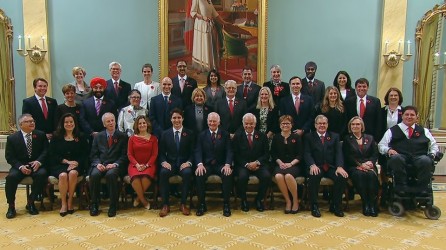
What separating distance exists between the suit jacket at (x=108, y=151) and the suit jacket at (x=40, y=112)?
2.63 feet

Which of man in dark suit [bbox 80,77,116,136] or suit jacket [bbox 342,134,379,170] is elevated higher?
man in dark suit [bbox 80,77,116,136]

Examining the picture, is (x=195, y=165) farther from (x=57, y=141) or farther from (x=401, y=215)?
(x=401, y=215)

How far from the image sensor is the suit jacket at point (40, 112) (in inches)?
204

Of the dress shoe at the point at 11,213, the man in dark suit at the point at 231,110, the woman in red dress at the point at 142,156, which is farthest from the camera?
the man in dark suit at the point at 231,110

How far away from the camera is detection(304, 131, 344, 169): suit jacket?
4.85 metres

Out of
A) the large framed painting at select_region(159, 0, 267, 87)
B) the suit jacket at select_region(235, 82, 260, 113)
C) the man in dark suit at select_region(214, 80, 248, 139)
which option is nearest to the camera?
the man in dark suit at select_region(214, 80, 248, 139)

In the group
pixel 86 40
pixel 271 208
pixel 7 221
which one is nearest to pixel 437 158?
pixel 271 208

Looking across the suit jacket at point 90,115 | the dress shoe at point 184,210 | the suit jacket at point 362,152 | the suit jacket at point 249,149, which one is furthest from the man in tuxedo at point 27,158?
the suit jacket at point 362,152

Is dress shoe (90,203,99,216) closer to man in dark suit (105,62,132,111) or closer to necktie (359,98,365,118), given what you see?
man in dark suit (105,62,132,111)

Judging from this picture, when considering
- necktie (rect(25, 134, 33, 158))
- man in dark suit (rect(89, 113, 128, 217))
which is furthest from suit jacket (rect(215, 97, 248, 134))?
necktie (rect(25, 134, 33, 158))

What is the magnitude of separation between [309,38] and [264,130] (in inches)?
104

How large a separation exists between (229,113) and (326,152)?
138 centimetres

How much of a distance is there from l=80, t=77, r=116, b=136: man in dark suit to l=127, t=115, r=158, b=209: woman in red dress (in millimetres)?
615

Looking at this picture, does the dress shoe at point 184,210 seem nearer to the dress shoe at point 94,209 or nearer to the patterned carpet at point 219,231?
the patterned carpet at point 219,231
